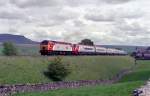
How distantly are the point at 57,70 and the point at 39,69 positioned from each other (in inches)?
115

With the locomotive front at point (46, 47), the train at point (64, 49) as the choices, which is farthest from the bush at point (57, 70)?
the train at point (64, 49)

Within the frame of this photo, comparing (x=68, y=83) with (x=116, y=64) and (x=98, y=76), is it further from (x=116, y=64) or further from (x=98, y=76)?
(x=116, y=64)

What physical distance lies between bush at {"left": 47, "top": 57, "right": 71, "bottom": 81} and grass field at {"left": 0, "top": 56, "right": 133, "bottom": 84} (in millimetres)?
1436

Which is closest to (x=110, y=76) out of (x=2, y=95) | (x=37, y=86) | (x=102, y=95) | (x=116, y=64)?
(x=116, y=64)

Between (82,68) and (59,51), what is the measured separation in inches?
360

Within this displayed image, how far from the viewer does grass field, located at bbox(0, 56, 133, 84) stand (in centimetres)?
5797

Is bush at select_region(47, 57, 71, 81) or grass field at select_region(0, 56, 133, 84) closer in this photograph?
grass field at select_region(0, 56, 133, 84)

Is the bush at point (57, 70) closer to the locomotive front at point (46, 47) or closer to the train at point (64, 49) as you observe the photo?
the locomotive front at point (46, 47)

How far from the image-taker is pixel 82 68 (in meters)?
84.0

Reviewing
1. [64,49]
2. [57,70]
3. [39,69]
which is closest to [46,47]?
[64,49]

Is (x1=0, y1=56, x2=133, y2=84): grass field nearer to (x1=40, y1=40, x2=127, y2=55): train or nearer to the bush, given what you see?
the bush

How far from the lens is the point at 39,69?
66312 millimetres

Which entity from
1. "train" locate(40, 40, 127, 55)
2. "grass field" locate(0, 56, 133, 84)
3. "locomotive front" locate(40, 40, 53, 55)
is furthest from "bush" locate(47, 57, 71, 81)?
"train" locate(40, 40, 127, 55)

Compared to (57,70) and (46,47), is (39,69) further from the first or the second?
(46,47)
